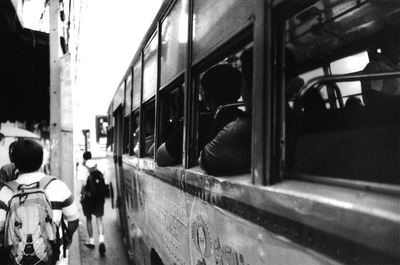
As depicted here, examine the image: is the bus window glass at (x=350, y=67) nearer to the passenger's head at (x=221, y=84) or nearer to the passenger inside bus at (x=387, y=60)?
the passenger inside bus at (x=387, y=60)

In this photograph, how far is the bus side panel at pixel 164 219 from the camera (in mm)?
2389

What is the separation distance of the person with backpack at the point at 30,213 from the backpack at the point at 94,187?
14.4ft

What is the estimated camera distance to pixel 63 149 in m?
4.81

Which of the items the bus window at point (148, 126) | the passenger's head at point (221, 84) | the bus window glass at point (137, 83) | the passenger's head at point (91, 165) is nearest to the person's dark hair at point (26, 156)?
the bus window at point (148, 126)

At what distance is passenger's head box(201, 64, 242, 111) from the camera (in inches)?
91.4

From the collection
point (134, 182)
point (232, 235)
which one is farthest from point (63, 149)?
point (232, 235)

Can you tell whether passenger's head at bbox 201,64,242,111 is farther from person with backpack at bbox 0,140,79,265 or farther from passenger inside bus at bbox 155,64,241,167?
person with backpack at bbox 0,140,79,265

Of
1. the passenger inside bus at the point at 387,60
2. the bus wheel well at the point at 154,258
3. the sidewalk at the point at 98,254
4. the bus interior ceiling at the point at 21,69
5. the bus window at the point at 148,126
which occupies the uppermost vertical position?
the bus interior ceiling at the point at 21,69

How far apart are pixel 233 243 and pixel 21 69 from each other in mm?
7510

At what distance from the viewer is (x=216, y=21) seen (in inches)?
76.4

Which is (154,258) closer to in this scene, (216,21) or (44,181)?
(44,181)

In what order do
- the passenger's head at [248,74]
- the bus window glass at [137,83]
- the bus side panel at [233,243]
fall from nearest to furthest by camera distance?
the bus side panel at [233,243]
the passenger's head at [248,74]
the bus window glass at [137,83]

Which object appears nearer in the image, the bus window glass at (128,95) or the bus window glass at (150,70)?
the bus window glass at (150,70)

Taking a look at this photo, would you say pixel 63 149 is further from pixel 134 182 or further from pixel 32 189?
pixel 32 189
